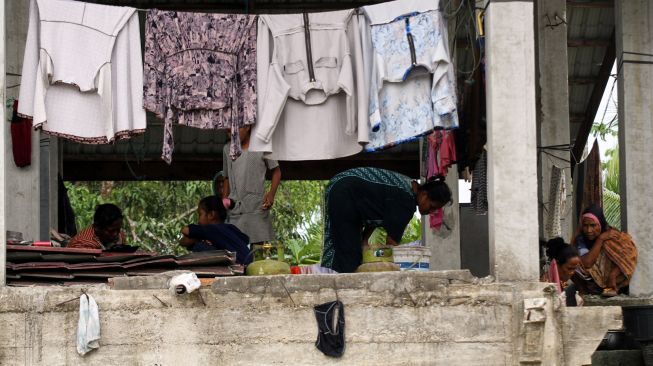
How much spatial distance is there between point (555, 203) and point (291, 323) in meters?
4.07

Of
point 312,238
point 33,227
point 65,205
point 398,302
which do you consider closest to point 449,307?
point 398,302

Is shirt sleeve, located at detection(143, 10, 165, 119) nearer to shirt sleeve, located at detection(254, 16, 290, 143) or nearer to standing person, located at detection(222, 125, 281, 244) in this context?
shirt sleeve, located at detection(254, 16, 290, 143)

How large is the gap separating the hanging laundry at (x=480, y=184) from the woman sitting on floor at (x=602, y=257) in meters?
0.91

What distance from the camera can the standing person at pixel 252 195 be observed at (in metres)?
10.7

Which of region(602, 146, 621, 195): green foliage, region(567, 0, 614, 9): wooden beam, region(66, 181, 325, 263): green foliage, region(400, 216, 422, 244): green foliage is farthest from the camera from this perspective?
region(602, 146, 621, 195): green foliage

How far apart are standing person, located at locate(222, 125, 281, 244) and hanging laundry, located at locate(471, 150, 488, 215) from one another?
5.61 ft

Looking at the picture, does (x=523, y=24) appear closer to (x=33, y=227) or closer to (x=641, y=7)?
(x=641, y=7)

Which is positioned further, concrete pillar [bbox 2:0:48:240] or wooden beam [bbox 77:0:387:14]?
wooden beam [bbox 77:0:387:14]

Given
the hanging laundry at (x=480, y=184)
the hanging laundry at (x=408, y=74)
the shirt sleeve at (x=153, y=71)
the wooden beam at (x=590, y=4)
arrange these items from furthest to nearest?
the wooden beam at (x=590, y=4) → the hanging laundry at (x=480, y=184) → the shirt sleeve at (x=153, y=71) → the hanging laundry at (x=408, y=74)

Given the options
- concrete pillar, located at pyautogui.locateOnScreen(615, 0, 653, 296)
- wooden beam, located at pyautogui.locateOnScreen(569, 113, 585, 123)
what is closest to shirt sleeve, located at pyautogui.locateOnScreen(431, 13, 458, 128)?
concrete pillar, located at pyautogui.locateOnScreen(615, 0, 653, 296)

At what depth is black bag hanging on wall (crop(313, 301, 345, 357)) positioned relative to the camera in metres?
8.26

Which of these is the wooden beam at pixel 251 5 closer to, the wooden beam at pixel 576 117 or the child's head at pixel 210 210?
the child's head at pixel 210 210

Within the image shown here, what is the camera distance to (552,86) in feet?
42.9

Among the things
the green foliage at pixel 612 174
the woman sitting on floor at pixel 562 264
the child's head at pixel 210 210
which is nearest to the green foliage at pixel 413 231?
the green foliage at pixel 612 174
